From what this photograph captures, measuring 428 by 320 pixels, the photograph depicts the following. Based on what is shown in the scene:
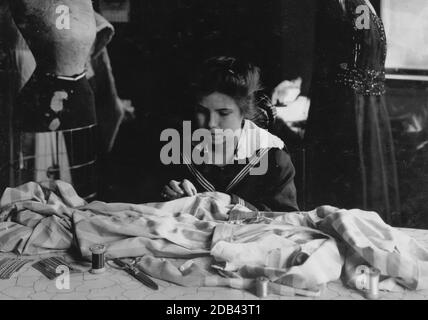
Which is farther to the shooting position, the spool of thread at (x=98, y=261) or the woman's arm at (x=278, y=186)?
the woman's arm at (x=278, y=186)

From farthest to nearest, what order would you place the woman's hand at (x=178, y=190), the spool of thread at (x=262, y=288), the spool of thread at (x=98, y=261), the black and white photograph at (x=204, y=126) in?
1. the woman's hand at (x=178, y=190)
2. the black and white photograph at (x=204, y=126)
3. the spool of thread at (x=98, y=261)
4. the spool of thread at (x=262, y=288)

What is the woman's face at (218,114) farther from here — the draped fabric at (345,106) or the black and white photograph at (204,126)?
the draped fabric at (345,106)

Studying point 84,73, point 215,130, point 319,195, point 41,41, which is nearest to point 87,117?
point 84,73

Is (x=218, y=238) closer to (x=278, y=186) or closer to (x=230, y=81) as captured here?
(x=278, y=186)

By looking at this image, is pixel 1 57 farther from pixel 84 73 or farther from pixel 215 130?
pixel 215 130

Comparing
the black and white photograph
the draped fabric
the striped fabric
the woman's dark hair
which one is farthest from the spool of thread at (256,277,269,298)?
the woman's dark hair

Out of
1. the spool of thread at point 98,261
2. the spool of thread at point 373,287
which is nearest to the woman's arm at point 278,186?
the spool of thread at point 373,287

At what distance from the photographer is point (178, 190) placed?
7.32 ft

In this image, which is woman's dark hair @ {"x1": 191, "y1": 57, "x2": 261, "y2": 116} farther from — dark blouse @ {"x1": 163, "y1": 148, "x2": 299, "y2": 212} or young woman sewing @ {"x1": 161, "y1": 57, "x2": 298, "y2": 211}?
dark blouse @ {"x1": 163, "y1": 148, "x2": 299, "y2": 212}

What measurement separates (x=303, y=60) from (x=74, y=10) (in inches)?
39.1

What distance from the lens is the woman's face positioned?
213 cm

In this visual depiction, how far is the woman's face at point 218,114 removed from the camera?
6.99 ft

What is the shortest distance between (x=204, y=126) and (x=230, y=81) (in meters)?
0.22

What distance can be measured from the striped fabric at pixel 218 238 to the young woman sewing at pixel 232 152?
0.08m
